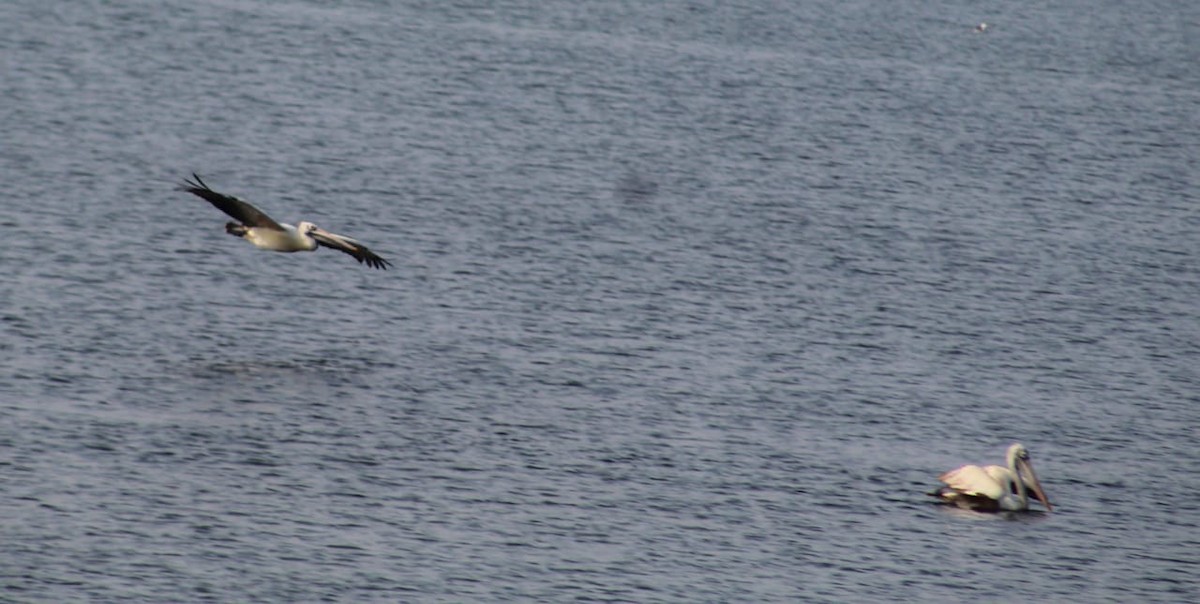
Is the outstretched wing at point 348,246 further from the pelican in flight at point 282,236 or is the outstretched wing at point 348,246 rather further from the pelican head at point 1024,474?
the pelican head at point 1024,474

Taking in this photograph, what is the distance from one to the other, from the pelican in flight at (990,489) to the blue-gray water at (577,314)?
23cm

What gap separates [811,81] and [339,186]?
1706cm

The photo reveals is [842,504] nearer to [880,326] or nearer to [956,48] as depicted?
[880,326]

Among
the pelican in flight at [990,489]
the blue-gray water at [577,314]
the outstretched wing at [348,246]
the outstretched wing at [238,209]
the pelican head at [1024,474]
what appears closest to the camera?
the blue-gray water at [577,314]

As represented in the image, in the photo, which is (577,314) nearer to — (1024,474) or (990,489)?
(1024,474)

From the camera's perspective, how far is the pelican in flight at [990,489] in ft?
78.9

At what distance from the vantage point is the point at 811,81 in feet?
A: 168

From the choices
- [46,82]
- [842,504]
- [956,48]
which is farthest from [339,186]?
[956,48]

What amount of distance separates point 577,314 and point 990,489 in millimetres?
8972

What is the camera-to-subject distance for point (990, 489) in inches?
947

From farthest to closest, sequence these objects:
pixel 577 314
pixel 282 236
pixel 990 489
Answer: pixel 577 314 < pixel 282 236 < pixel 990 489

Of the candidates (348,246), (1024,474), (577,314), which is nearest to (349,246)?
(348,246)

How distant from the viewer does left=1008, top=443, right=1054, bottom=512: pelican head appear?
2447cm

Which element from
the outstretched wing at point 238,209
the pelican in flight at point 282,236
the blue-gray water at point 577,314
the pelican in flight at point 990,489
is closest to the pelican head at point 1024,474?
the pelican in flight at point 990,489
